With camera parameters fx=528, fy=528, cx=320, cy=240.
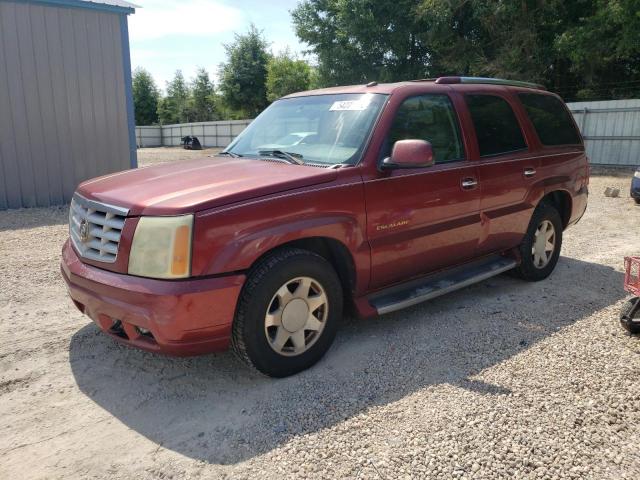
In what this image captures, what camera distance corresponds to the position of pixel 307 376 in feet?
11.3

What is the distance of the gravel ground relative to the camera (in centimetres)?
260

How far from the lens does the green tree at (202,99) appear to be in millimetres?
50938

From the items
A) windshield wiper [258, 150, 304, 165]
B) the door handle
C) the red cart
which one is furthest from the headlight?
the red cart

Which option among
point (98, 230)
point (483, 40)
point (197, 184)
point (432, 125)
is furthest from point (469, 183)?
point (483, 40)

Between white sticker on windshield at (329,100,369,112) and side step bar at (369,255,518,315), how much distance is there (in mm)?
1385

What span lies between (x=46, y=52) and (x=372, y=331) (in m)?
8.78

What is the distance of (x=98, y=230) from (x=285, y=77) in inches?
1472

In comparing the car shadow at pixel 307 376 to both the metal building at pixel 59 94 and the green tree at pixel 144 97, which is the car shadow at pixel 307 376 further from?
the green tree at pixel 144 97

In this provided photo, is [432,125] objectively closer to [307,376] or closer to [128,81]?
[307,376]

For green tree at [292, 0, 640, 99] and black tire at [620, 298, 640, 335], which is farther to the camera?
green tree at [292, 0, 640, 99]

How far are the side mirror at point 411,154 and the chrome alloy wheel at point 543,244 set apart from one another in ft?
7.38

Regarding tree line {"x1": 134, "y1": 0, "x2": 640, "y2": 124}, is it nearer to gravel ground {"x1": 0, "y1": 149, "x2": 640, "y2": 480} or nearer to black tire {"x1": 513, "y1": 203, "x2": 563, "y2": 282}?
black tire {"x1": 513, "y1": 203, "x2": 563, "y2": 282}

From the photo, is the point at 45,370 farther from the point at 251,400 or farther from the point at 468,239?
the point at 468,239

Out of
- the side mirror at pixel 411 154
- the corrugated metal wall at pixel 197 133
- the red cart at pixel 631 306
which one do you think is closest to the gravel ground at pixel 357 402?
the red cart at pixel 631 306
